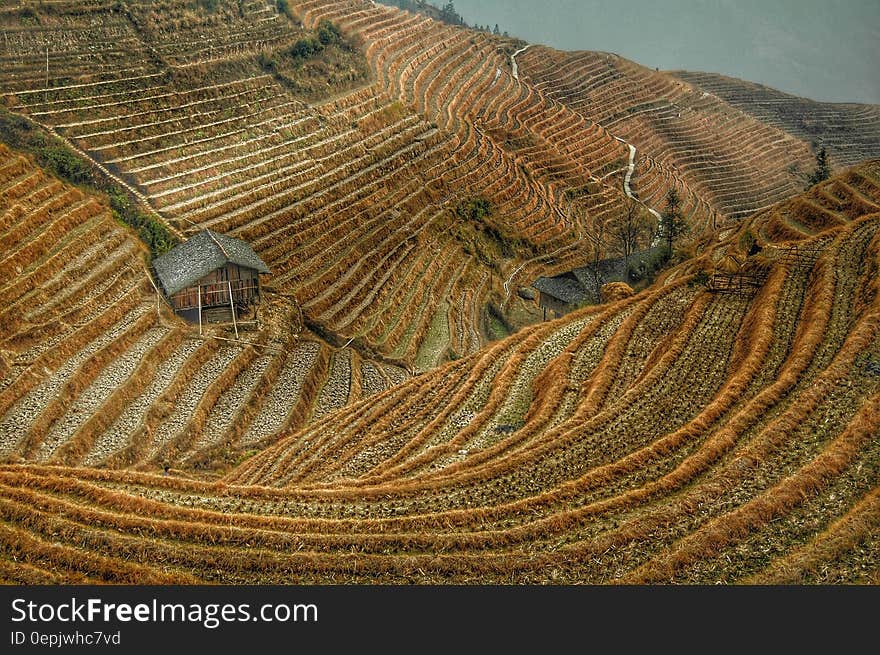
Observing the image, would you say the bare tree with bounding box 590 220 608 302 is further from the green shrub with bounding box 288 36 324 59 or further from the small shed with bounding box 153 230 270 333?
the green shrub with bounding box 288 36 324 59

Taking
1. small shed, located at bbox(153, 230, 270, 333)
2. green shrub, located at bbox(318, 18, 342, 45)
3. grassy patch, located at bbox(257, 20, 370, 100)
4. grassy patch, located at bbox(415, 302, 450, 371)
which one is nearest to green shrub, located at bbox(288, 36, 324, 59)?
grassy patch, located at bbox(257, 20, 370, 100)

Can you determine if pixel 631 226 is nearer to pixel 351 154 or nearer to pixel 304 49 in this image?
pixel 351 154

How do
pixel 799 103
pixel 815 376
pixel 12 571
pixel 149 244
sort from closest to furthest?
1. pixel 12 571
2. pixel 815 376
3. pixel 149 244
4. pixel 799 103

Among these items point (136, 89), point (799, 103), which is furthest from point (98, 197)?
point (799, 103)

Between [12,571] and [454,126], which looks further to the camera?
[454,126]

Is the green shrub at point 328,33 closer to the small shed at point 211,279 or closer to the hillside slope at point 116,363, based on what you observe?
the hillside slope at point 116,363

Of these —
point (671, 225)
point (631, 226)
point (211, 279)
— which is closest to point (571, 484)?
point (211, 279)

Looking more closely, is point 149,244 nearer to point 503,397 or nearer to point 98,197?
point 98,197
